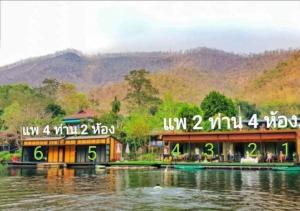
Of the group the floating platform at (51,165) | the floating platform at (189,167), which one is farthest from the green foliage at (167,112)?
the floating platform at (189,167)

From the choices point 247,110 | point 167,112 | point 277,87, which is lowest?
point 167,112

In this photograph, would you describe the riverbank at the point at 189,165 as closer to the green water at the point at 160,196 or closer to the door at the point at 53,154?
the door at the point at 53,154

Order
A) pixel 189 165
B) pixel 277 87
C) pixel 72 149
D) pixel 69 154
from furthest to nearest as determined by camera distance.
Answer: pixel 277 87 → pixel 69 154 → pixel 72 149 → pixel 189 165

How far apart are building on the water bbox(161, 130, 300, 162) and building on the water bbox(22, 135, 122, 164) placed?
7.81 metres

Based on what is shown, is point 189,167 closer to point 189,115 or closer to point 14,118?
point 189,115

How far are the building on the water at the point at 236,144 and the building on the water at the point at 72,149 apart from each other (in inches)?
308

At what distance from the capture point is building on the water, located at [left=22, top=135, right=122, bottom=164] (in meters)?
68.9

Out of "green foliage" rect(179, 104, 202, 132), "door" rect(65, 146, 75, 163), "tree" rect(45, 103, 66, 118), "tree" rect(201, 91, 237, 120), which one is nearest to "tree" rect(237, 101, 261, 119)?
"tree" rect(201, 91, 237, 120)

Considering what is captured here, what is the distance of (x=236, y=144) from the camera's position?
65875mm

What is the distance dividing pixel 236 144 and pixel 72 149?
24047 millimetres

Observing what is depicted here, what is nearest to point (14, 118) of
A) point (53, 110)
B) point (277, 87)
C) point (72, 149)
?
point (53, 110)

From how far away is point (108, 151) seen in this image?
68.5 m

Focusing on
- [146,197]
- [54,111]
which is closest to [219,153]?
[146,197]

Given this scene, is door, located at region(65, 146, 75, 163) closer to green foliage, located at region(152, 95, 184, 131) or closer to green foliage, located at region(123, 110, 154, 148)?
green foliage, located at region(123, 110, 154, 148)
